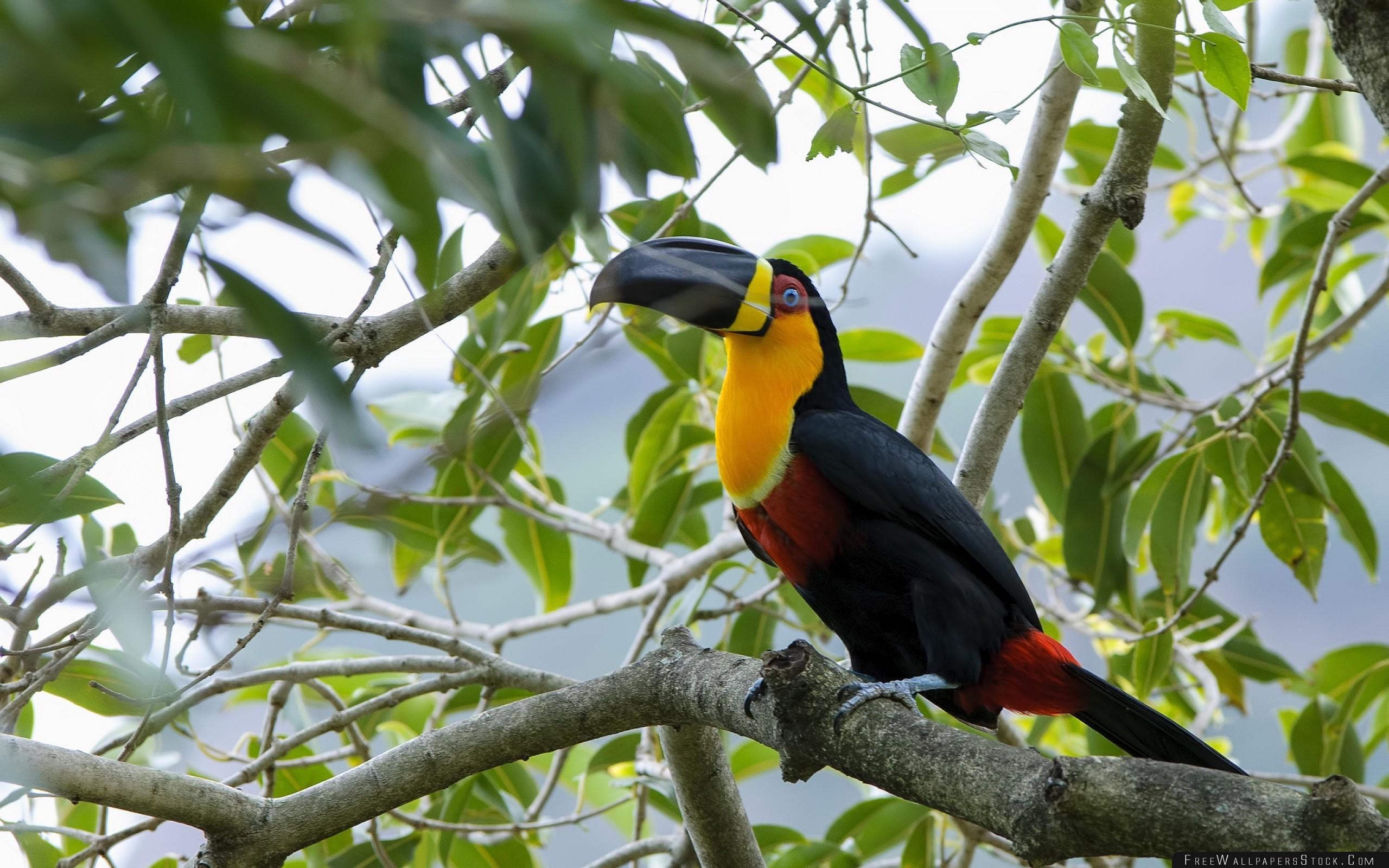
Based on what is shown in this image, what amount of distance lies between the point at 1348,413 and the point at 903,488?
148 cm

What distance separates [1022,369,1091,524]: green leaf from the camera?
293cm

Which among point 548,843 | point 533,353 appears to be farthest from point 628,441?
point 548,843

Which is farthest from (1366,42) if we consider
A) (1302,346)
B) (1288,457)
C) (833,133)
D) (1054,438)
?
(1054,438)

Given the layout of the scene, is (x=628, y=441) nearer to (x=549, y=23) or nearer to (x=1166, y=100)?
(x=1166, y=100)

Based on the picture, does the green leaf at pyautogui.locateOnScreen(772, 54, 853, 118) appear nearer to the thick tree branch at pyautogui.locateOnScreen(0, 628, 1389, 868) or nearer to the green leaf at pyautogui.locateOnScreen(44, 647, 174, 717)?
the thick tree branch at pyautogui.locateOnScreen(0, 628, 1389, 868)

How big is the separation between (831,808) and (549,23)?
522 cm

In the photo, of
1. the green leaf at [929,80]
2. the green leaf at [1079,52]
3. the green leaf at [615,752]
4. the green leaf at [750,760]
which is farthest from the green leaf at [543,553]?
the green leaf at [1079,52]

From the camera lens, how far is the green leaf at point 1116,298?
275 cm

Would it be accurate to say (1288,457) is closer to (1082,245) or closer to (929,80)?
(1082,245)

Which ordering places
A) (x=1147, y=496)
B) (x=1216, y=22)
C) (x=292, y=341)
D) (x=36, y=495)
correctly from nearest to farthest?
(x=292, y=341), (x=36, y=495), (x=1216, y=22), (x=1147, y=496)

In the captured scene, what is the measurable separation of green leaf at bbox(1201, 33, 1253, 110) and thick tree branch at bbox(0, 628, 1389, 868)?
86 cm

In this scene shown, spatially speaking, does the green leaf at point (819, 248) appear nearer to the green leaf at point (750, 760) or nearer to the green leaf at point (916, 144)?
the green leaf at point (916, 144)

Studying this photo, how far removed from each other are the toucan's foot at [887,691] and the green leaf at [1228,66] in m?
0.90

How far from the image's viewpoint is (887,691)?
1738 millimetres
